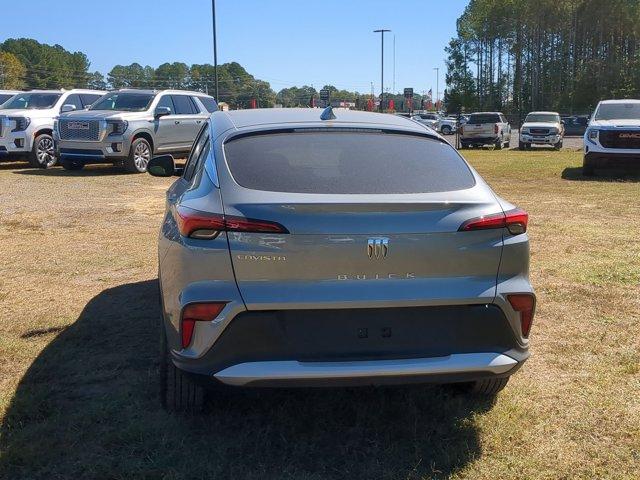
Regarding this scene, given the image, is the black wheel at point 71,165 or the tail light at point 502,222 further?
the black wheel at point 71,165

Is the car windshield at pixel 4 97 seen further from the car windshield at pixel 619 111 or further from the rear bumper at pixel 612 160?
the car windshield at pixel 619 111

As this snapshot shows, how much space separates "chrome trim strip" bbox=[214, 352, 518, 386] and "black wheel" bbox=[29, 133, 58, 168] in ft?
52.5

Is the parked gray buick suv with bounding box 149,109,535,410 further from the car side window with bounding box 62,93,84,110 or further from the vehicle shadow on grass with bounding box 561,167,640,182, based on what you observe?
the car side window with bounding box 62,93,84,110

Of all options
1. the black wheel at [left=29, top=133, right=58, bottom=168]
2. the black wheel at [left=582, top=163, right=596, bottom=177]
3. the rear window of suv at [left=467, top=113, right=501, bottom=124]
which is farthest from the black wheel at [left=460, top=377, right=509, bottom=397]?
the rear window of suv at [left=467, top=113, right=501, bottom=124]

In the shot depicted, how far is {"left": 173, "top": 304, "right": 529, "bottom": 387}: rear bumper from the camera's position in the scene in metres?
3.04

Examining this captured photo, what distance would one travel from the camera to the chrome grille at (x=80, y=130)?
1578cm

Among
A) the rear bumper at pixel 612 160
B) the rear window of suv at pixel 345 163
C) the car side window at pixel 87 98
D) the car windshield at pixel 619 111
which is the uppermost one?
the car side window at pixel 87 98

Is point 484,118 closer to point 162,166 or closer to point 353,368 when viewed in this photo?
point 162,166

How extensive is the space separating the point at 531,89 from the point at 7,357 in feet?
261

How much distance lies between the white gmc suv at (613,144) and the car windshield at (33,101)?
44.5 ft

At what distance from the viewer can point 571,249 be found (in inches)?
309

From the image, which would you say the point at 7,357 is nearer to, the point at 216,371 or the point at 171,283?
the point at 171,283

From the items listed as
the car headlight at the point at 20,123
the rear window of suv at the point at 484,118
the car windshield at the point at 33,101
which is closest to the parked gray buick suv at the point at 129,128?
the car headlight at the point at 20,123

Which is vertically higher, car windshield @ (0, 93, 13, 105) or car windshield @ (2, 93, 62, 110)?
car windshield @ (0, 93, 13, 105)
